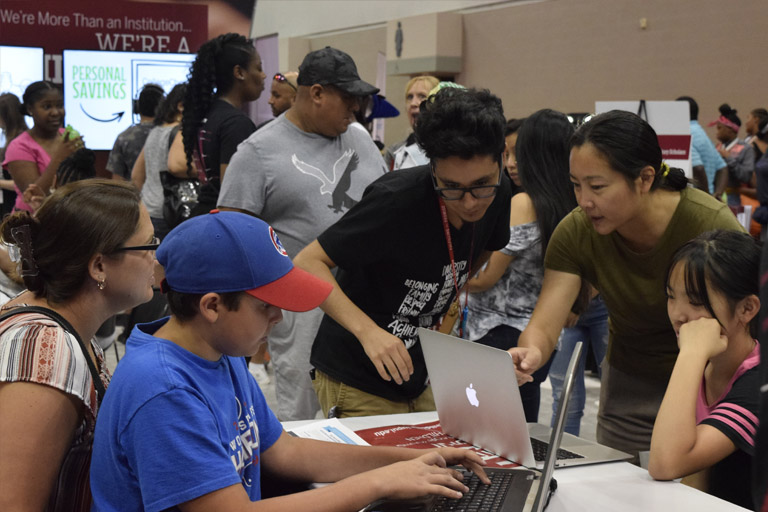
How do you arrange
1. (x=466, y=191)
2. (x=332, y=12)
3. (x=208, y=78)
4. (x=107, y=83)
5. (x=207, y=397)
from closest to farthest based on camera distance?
(x=207, y=397), (x=466, y=191), (x=208, y=78), (x=107, y=83), (x=332, y=12)

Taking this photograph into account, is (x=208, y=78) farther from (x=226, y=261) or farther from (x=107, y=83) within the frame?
(x=107, y=83)

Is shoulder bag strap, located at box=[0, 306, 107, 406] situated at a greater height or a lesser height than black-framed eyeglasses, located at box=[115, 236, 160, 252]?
lesser

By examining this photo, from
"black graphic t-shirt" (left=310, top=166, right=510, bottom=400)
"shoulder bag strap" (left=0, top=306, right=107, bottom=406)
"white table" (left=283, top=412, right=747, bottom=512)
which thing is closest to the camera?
"shoulder bag strap" (left=0, top=306, right=107, bottom=406)

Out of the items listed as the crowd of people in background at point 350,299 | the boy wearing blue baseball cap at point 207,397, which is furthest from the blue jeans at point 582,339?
the boy wearing blue baseball cap at point 207,397

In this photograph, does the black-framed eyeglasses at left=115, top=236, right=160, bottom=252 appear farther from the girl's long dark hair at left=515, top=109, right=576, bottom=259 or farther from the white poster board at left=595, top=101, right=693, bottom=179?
the white poster board at left=595, top=101, right=693, bottom=179

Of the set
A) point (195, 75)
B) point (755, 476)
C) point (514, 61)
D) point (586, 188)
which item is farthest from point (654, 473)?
point (514, 61)

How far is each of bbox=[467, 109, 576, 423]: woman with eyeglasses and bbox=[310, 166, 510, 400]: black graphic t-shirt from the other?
2.43 ft

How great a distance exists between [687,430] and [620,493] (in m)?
0.19

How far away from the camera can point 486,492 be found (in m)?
1.54

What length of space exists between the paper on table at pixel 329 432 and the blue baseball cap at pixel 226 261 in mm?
555

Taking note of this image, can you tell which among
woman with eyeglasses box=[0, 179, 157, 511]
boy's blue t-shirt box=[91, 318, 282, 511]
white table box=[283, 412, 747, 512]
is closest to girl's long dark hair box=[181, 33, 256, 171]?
woman with eyeglasses box=[0, 179, 157, 511]

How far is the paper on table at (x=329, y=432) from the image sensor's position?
186 centimetres

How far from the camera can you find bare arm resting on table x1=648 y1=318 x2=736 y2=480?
166 centimetres

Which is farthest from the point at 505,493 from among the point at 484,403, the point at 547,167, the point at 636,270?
the point at 547,167
